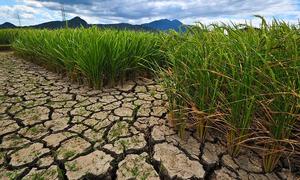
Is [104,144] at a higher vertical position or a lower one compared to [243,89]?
lower

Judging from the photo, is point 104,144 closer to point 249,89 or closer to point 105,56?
point 249,89

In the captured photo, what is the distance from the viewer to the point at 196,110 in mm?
1599

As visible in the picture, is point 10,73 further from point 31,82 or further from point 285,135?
point 285,135

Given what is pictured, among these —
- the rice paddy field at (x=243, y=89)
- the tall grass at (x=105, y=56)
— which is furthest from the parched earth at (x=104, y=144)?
the tall grass at (x=105, y=56)

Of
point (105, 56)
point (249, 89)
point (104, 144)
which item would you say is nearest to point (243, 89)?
point (249, 89)

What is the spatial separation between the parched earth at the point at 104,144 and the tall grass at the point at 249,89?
0.44 ft

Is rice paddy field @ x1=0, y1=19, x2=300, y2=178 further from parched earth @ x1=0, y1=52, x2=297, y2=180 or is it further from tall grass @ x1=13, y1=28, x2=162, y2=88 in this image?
tall grass @ x1=13, y1=28, x2=162, y2=88

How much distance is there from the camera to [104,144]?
1728 millimetres

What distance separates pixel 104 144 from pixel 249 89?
3.17 ft

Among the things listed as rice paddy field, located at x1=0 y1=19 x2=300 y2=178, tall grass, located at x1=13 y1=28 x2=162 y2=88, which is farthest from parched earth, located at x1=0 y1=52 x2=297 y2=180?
tall grass, located at x1=13 y1=28 x2=162 y2=88

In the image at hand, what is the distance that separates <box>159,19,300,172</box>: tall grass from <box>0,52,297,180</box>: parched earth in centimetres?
13

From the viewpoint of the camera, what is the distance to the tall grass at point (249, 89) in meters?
1.36

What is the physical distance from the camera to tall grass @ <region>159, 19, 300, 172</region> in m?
1.36

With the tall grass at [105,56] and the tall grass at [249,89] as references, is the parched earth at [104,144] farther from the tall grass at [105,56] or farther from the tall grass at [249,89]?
the tall grass at [105,56]
